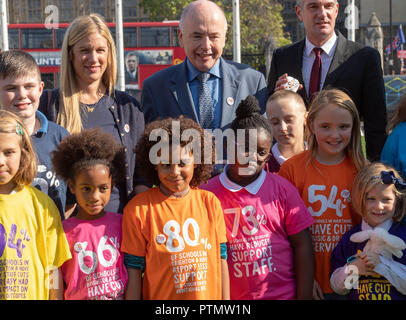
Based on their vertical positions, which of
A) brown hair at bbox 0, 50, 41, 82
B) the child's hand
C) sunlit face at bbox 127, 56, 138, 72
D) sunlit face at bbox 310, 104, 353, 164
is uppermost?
sunlit face at bbox 127, 56, 138, 72

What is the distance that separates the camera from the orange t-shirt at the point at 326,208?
356 centimetres

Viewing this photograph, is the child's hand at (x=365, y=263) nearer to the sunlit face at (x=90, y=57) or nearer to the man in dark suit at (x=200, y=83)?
the man in dark suit at (x=200, y=83)

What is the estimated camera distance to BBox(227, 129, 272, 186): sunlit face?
136 inches

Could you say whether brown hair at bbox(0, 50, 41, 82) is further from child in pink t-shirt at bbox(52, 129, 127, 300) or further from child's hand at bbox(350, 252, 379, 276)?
child's hand at bbox(350, 252, 379, 276)

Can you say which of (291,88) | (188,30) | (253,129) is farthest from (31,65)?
(291,88)

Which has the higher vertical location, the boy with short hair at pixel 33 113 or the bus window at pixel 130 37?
the bus window at pixel 130 37

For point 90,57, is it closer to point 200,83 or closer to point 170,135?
point 200,83

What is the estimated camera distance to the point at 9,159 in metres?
3.17

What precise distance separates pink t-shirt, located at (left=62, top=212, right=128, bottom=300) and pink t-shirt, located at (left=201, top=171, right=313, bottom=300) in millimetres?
694

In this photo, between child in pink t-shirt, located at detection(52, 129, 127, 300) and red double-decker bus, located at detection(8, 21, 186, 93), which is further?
red double-decker bus, located at detection(8, 21, 186, 93)

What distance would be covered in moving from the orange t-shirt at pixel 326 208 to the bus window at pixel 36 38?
75.7 ft

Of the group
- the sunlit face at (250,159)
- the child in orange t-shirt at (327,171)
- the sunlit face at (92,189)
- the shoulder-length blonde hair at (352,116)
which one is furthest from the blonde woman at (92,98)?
the shoulder-length blonde hair at (352,116)

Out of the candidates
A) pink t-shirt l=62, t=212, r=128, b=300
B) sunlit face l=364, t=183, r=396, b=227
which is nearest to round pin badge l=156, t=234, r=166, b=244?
pink t-shirt l=62, t=212, r=128, b=300

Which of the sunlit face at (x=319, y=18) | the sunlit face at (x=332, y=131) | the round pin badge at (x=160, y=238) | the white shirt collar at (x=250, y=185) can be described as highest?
the sunlit face at (x=319, y=18)
